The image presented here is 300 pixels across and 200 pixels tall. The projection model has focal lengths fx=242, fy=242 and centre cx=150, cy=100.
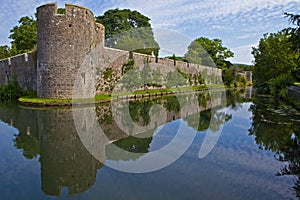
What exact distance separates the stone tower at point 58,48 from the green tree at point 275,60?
14171 millimetres

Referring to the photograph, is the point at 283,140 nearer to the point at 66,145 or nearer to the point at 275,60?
the point at 66,145

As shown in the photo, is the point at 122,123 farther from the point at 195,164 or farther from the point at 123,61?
the point at 123,61

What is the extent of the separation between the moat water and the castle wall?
32.0ft

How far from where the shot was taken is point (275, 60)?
72.4ft

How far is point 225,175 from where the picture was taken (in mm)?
3395

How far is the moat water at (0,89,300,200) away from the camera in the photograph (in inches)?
111

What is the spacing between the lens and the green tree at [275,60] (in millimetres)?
19688

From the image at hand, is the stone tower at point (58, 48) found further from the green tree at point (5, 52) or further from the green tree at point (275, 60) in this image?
the green tree at point (5, 52)

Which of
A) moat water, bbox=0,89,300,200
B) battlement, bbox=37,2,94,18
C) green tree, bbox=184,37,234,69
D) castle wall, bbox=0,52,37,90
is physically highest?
green tree, bbox=184,37,234,69

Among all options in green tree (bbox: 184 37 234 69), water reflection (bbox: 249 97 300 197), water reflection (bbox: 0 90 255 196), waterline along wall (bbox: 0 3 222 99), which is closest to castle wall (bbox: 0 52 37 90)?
waterline along wall (bbox: 0 3 222 99)

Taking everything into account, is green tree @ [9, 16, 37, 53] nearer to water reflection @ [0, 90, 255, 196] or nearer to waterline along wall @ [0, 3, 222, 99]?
waterline along wall @ [0, 3, 222, 99]

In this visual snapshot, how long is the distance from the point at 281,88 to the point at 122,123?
46.4 feet

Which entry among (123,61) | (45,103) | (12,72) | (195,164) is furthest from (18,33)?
(195,164)

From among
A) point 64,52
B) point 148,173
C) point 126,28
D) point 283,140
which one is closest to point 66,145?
point 148,173
